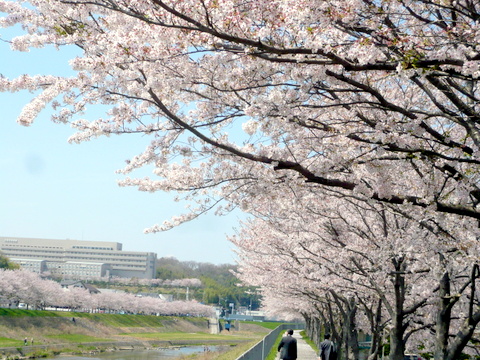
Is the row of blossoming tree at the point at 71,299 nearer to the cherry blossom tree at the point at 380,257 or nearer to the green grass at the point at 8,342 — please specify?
the green grass at the point at 8,342

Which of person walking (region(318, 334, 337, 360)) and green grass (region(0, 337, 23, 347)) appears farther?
green grass (region(0, 337, 23, 347))

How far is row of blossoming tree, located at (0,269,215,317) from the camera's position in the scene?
216ft

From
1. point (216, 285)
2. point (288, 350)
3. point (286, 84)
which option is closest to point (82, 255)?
point (216, 285)

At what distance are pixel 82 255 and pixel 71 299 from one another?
Result: 371ft

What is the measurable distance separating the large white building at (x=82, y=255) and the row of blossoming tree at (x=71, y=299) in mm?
72144

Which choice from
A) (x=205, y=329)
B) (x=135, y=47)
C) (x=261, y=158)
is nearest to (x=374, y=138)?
(x=261, y=158)

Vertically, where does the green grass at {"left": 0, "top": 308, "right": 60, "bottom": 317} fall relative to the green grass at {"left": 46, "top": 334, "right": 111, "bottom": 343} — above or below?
above

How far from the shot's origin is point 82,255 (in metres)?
188

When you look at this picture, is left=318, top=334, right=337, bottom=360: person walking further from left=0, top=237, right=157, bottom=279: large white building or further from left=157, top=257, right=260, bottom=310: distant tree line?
left=0, top=237, right=157, bottom=279: large white building

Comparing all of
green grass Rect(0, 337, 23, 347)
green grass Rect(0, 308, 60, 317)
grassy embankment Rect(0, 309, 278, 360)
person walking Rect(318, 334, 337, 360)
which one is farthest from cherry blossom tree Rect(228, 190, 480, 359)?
green grass Rect(0, 308, 60, 317)

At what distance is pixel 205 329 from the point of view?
9831 centimetres

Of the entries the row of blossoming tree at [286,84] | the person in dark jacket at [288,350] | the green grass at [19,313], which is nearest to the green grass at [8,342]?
the green grass at [19,313]

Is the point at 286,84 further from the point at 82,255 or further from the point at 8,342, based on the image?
the point at 82,255

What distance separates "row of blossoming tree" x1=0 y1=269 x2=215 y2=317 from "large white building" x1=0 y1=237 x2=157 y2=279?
2840 inches
